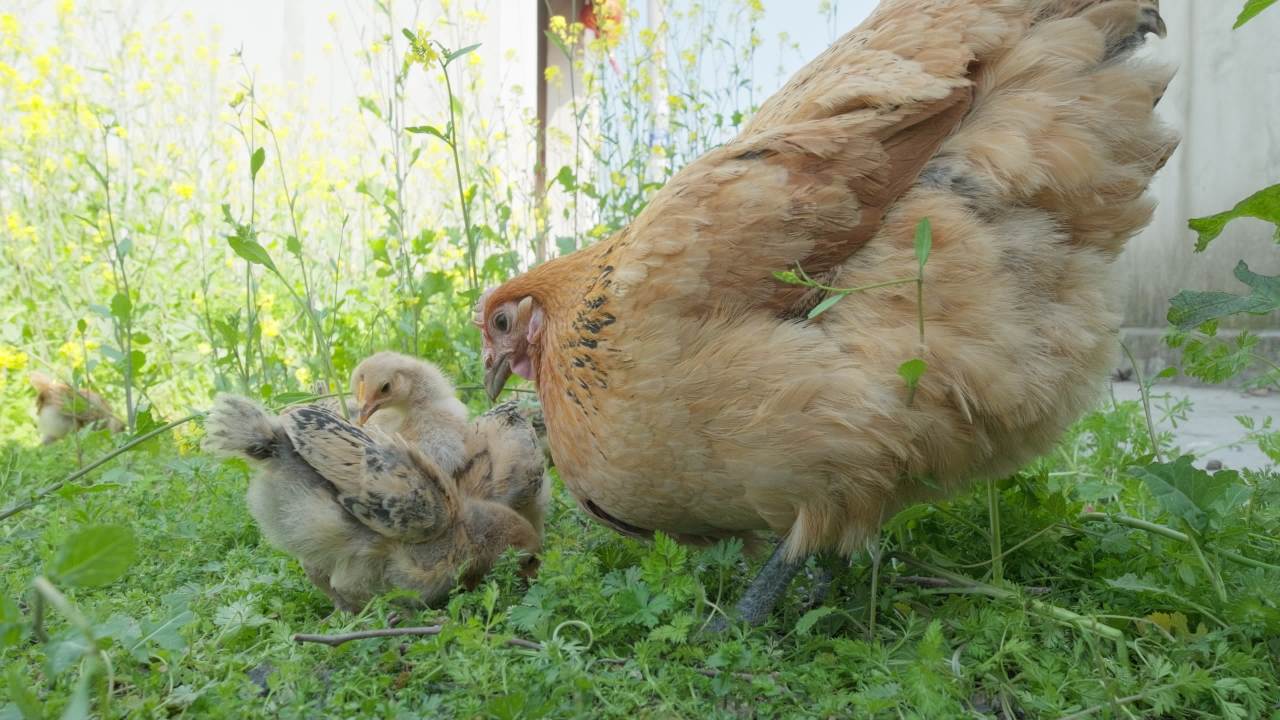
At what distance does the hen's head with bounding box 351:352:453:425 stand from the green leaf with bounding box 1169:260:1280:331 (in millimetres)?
2639

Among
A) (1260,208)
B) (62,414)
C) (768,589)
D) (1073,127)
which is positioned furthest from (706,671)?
(62,414)

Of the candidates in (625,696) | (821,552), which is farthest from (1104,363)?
(625,696)

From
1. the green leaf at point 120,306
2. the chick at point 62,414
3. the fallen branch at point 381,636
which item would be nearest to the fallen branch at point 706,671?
the fallen branch at point 381,636

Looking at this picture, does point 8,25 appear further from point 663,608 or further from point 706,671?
point 706,671

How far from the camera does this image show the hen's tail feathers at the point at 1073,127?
231 centimetres

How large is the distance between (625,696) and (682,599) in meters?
0.35

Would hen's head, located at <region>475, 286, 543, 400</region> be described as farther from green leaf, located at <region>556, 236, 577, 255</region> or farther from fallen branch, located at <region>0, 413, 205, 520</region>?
green leaf, located at <region>556, 236, 577, 255</region>

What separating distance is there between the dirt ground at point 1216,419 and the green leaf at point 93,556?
3.61 metres

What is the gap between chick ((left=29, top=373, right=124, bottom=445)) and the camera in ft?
16.5

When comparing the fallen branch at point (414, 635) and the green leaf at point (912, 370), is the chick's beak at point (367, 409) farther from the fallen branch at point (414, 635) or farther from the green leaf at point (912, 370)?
the green leaf at point (912, 370)

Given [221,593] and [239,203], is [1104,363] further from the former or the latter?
[239,203]

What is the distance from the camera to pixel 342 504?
8.77 ft

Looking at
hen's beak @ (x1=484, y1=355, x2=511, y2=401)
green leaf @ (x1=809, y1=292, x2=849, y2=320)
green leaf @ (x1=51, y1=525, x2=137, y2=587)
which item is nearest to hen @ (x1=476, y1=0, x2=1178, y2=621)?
green leaf @ (x1=809, y1=292, x2=849, y2=320)

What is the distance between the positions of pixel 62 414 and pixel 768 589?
450 centimetres
